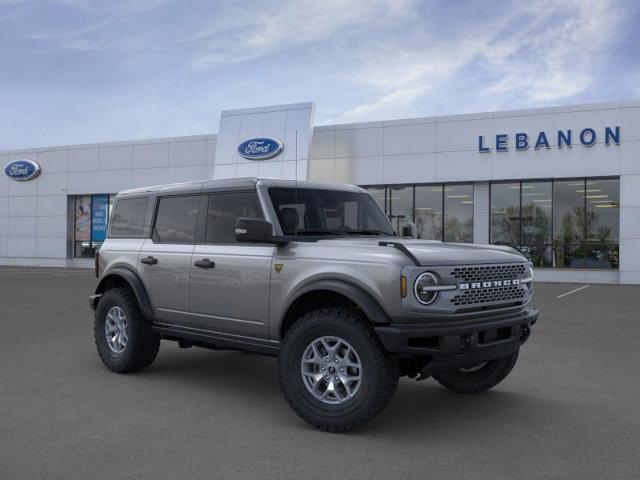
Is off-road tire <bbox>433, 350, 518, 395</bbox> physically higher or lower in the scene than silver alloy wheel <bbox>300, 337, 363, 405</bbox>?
lower

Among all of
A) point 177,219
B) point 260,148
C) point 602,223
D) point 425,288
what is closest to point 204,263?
point 177,219

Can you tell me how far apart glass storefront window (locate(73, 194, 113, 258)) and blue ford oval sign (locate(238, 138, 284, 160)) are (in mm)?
9312

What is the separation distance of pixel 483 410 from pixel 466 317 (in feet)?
3.84

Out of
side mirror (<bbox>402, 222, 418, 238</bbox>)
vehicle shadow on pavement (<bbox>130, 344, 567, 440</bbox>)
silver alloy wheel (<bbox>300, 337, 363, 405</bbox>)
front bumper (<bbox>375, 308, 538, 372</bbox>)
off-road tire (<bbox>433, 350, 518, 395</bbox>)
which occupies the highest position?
side mirror (<bbox>402, 222, 418, 238</bbox>)

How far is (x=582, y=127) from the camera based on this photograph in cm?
2303

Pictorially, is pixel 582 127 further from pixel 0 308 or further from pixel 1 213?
pixel 1 213

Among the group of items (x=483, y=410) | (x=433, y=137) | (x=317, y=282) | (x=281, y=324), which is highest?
(x=433, y=137)

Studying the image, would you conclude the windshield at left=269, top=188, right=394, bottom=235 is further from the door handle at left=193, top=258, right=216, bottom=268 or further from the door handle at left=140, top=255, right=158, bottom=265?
the door handle at left=140, top=255, right=158, bottom=265

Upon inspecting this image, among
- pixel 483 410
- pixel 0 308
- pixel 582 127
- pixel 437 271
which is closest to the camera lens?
pixel 437 271

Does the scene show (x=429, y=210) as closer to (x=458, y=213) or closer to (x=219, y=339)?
(x=458, y=213)

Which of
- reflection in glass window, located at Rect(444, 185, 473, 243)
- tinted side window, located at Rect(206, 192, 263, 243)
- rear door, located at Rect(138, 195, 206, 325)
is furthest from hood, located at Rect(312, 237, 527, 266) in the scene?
reflection in glass window, located at Rect(444, 185, 473, 243)

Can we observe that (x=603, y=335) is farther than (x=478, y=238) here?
No

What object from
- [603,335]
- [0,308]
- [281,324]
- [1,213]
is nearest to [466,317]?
[281,324]

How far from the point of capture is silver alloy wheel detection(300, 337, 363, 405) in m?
4.79
